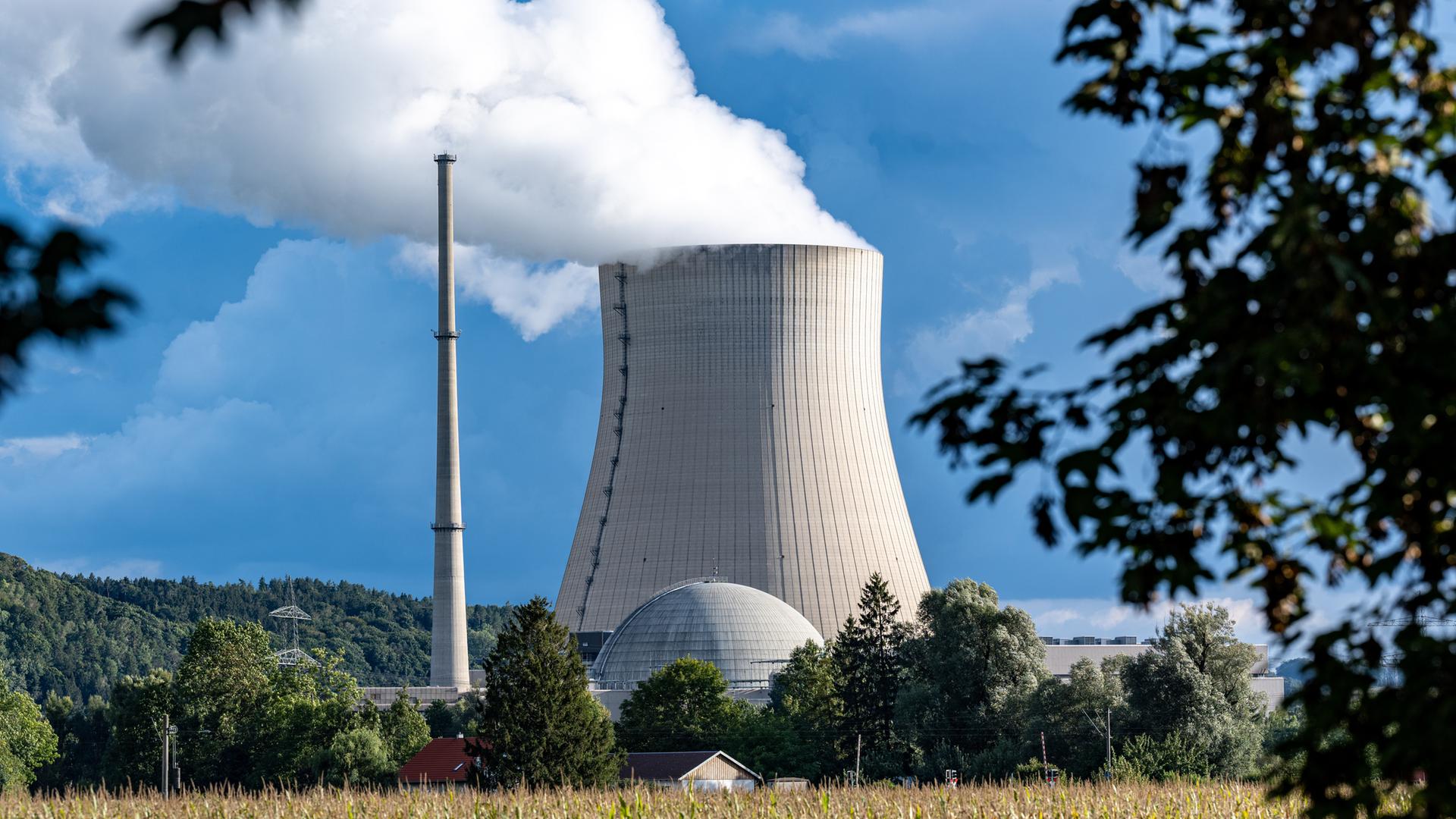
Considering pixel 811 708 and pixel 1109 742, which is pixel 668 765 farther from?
pixel 1109 742

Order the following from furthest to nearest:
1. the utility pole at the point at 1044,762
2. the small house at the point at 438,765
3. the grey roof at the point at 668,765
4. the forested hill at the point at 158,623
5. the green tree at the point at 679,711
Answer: the forested hill at the point at 158,623, the green tree at the point at 679,711, the small house at the point at 438,765, the grey roof at the point at 668,765, the utility pole at the point at 1044,762

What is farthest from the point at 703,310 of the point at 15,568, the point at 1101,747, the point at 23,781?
the point at 15,568

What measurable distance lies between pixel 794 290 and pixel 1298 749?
170ft

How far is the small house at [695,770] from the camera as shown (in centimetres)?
4516

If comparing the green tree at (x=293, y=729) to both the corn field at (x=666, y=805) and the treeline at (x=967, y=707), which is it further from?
the corn field at (x=666, y=805)

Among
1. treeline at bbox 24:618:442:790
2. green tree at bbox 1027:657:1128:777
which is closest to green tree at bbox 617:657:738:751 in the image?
treeline at bbox 24:618:442:790

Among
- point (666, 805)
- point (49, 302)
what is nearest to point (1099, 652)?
point (666, 805)

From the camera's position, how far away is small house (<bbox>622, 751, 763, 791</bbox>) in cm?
4516

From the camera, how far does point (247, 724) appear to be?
61.1 meters

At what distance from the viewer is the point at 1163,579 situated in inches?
209

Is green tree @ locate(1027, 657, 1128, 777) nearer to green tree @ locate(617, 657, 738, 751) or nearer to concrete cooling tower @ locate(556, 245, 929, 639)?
concrete cooling tower @ locate(556, 245, 929, 639)

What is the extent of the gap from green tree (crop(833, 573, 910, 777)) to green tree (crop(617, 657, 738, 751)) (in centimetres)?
407

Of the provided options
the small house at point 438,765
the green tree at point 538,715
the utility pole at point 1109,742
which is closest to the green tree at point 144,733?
the small house at point 438,765

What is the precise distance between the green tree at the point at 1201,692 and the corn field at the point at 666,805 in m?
22.6
